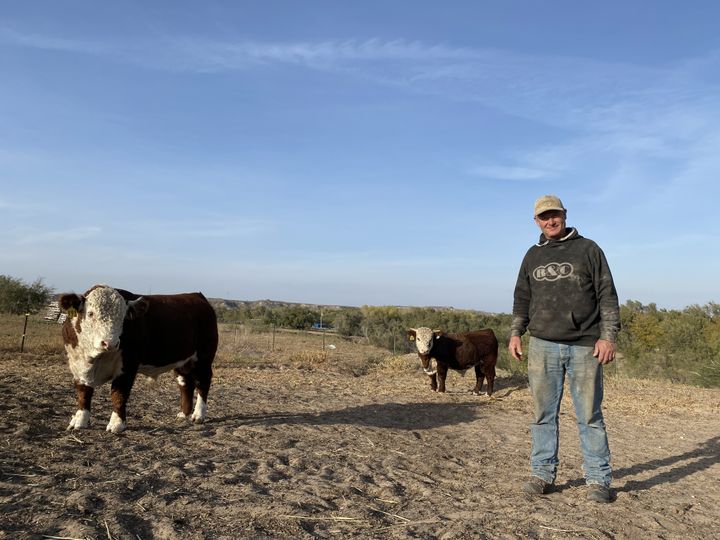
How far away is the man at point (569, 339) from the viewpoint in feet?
15.0

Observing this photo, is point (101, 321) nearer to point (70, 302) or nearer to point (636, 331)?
point (70, 302)

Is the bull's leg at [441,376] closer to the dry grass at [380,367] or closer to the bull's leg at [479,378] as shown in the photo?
the bull's leg at [479,378]

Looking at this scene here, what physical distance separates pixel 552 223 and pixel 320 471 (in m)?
3.04

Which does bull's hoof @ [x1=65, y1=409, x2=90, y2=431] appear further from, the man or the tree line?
the tree line

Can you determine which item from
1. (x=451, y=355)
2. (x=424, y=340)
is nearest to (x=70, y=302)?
(x=424, y=340)

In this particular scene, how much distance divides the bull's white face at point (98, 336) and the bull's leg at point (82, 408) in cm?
8

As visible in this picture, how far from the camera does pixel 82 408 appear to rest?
237 inches

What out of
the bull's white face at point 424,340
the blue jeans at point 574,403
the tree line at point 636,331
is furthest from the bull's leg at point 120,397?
the tree line at point 636,331

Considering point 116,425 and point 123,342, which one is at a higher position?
point 123,342

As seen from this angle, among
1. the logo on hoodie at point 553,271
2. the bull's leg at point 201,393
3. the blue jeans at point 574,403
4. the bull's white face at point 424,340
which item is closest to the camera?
the blue jeans at point 574,403

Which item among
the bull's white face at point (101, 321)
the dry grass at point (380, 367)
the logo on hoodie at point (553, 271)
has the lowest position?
the dry grass at point (380, 367)

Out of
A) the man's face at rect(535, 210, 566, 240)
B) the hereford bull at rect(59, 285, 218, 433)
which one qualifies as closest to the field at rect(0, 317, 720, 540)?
the hereford bull at rect(59, 285, 218, 433)

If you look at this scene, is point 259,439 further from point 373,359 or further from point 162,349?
point 373,359

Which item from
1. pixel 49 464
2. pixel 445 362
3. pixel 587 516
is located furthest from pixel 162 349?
pixel 445 362
